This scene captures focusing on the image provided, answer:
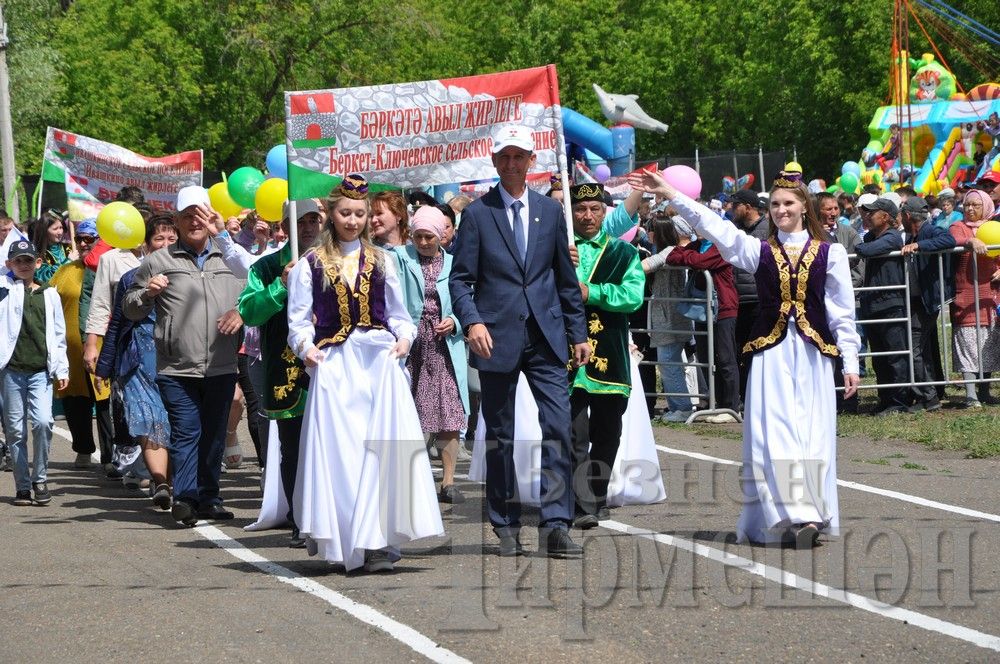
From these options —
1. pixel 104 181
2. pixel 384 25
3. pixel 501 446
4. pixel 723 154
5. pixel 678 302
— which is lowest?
pixel 501 446

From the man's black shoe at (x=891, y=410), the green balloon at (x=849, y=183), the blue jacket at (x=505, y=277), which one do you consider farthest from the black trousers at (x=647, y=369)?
the green balloon at (x=849, y=183)

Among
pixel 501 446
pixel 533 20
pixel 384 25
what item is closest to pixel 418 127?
pixel 501 446

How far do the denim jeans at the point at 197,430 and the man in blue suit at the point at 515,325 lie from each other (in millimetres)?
2324

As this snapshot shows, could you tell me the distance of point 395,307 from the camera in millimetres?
8156

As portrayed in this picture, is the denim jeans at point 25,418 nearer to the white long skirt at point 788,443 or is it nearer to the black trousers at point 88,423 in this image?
the black trousers at point 88,423

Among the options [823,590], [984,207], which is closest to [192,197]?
[823,590]

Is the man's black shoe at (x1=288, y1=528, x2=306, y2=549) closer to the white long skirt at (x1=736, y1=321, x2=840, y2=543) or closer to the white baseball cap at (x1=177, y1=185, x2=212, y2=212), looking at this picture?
the white baseball cap at (x1=177, y1=185, x2=212, y2=212)

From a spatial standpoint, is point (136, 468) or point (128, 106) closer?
point (136, 468)

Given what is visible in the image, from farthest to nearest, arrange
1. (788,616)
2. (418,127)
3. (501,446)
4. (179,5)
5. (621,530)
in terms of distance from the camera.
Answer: (179,5) < (418,127) < (621,530) < (501,446) < (788,616)

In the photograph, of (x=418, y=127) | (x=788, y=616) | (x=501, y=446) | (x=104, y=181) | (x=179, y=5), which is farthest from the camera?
(x=179, y=5)

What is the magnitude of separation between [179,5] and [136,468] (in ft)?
90.1

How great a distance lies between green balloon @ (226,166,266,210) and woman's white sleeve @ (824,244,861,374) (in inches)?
282

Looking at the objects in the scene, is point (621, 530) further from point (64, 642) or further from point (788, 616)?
point (64, 642)

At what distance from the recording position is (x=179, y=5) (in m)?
37.5
